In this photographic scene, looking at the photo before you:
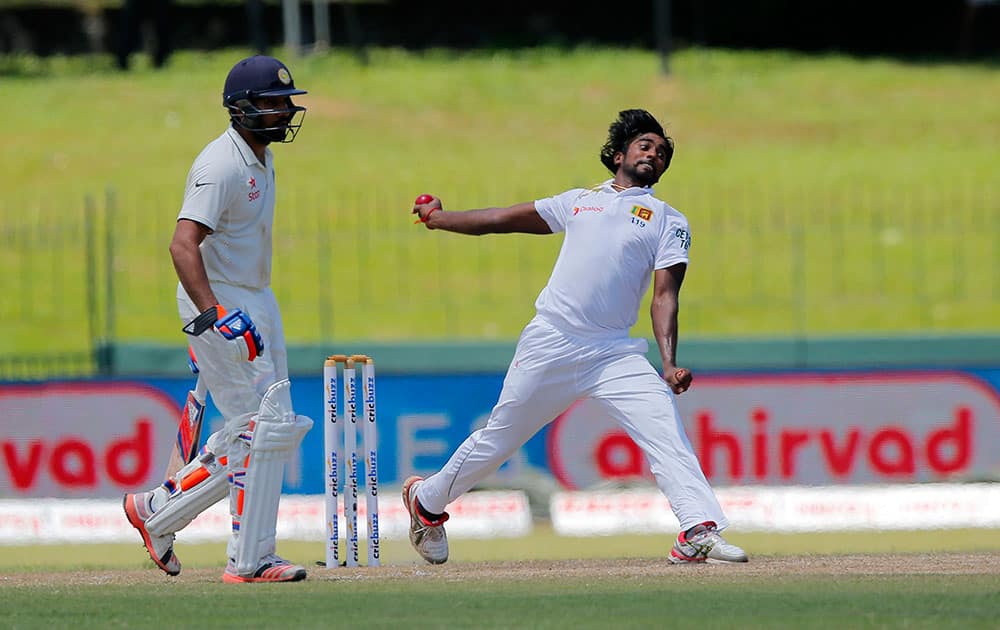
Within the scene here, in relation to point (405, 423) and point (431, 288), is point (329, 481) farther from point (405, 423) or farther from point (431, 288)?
point (431, 288)

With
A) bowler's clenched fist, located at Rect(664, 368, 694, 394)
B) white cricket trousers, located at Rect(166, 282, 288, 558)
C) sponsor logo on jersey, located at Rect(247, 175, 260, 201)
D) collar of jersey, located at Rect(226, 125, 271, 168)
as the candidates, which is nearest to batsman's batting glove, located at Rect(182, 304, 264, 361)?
white cricket trousers, located at Rect(166, 282, 288, 558)

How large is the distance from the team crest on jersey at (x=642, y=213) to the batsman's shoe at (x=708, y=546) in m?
1.39

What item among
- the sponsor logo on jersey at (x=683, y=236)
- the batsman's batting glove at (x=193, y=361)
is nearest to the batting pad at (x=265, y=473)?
the batsman's batting glove at (x=193, y=361)

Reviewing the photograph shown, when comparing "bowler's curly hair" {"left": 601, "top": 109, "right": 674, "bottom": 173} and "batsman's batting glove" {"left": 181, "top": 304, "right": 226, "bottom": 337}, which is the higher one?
"bowler's curly hair" {"left": 601, "top": 109, "right": 674, "bottom": 173}

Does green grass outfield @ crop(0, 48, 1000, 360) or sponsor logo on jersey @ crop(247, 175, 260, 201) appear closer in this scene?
sponsor logo on jersey @ crop(247, 175, 260, 201)

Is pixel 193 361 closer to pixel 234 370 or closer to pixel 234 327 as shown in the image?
pixel 234 370

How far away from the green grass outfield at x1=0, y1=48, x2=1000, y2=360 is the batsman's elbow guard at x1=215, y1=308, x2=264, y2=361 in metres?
10.4

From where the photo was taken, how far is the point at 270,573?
716 centimetres

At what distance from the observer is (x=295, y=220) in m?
22.2

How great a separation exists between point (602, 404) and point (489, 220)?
103cm

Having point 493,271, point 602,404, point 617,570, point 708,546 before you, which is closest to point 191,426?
point 602,404

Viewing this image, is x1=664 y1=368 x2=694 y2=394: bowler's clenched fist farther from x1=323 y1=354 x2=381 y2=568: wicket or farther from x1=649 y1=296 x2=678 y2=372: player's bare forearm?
x1=323 y1=354 x2=381 y2=568: wicket

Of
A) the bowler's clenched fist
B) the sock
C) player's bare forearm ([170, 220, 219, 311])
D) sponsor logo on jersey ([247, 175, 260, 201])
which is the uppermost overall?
sponsor logo on jersey ([247, 175, 260, 201])

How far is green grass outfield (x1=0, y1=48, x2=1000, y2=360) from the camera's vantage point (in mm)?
20234
